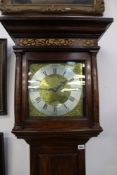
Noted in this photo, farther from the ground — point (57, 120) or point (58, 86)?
point (58, 86)

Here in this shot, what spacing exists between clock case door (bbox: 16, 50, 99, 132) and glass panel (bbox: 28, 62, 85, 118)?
20mm

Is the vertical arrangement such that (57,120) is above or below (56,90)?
below

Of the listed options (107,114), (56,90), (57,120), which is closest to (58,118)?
(57,120)

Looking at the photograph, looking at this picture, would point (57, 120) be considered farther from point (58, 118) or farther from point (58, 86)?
point (58, 86)

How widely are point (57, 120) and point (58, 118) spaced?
0.01 m

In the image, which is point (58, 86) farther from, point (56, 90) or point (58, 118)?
point (58, 118)

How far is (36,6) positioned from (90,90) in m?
0.60

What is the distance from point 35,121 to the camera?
117 centimetres

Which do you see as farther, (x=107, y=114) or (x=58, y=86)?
(x=107, y=114)

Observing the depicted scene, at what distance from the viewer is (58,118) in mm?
1183

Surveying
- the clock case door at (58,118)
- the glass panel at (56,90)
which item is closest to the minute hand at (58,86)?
the glass panel at (56,90)

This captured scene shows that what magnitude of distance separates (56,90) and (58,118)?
5.1 inches

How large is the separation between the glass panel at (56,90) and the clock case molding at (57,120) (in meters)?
0.04

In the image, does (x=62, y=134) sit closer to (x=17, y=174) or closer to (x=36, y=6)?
(x=17, y=174)
